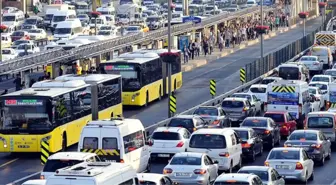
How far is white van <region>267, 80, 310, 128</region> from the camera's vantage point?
52625 millimetres

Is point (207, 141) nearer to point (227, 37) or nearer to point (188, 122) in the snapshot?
point (188, 122)

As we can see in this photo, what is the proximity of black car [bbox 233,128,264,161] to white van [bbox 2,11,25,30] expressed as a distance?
6593 cm

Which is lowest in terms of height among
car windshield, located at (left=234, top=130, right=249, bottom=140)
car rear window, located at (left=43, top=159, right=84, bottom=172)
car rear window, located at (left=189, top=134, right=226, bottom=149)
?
car windshield, located at (left=234, top=130, right=249, bottom=140)

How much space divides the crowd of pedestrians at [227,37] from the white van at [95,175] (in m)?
52.1

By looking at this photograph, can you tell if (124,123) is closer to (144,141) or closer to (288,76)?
(144,141)

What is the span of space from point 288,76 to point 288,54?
15.2 m

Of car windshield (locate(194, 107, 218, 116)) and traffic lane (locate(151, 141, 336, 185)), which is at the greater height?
car windshield (locate(194, 107, 218, 116))

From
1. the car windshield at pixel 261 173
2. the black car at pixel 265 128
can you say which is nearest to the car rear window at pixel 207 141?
the car windshield at pixel 261 173

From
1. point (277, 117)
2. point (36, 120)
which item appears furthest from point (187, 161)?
point (277, 117)

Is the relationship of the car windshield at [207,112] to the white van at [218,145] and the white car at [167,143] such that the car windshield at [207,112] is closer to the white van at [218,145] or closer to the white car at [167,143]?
the white car at [167,143]

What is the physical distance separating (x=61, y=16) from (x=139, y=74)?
52.7 meters

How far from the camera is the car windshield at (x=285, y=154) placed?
3831 cm

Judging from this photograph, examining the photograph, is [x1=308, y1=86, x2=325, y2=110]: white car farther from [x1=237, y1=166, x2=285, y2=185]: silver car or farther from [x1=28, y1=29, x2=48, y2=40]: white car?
[x1=28, y1=29, x2=48, y2=40]: white car

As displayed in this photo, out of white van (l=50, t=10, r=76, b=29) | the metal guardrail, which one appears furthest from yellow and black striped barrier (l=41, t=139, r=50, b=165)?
white van (l=50, t=10, r=76, b=29)
